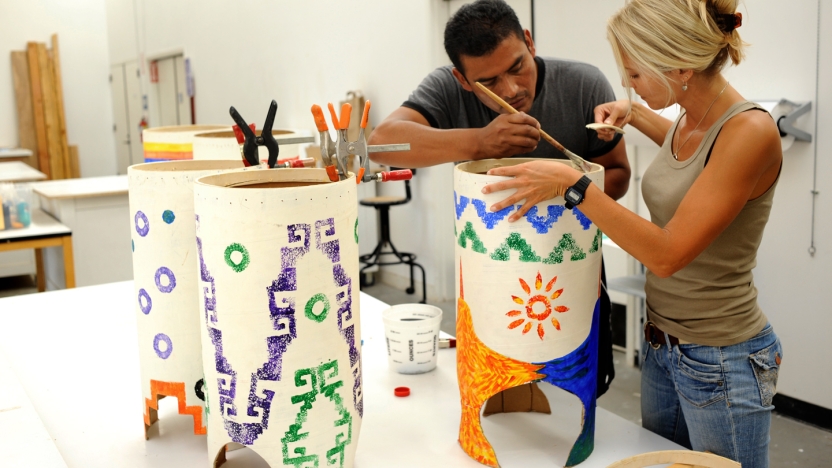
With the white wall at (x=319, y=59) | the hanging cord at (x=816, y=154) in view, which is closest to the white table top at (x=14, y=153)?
the white wall at (x=319, y=59)

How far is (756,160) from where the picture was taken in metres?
1.11

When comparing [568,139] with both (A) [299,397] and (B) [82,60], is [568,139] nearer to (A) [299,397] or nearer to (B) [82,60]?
(A) [299,397]

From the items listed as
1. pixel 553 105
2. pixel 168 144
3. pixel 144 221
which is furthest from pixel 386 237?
pixel 144 221

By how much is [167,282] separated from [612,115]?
0.98 meters

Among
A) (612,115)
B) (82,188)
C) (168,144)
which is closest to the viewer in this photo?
(612,115)

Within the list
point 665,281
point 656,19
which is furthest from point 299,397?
point 656,19

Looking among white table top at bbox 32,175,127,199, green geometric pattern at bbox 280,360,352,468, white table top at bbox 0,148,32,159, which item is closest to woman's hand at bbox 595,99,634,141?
green geometric pattern at bbox 280,360,352,468

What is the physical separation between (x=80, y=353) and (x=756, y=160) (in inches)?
64.1

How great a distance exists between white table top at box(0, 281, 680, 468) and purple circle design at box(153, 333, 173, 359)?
18 cm

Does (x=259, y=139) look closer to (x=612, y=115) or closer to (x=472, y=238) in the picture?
(x=472, y=238)

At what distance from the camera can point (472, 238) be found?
1.16m

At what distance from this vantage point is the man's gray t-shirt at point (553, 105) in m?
1.66

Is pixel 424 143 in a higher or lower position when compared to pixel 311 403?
higher

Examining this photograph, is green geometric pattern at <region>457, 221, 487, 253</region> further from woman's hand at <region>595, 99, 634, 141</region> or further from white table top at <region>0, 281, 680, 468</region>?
woman's hand at <region>595, 99, 634, 141</region>
